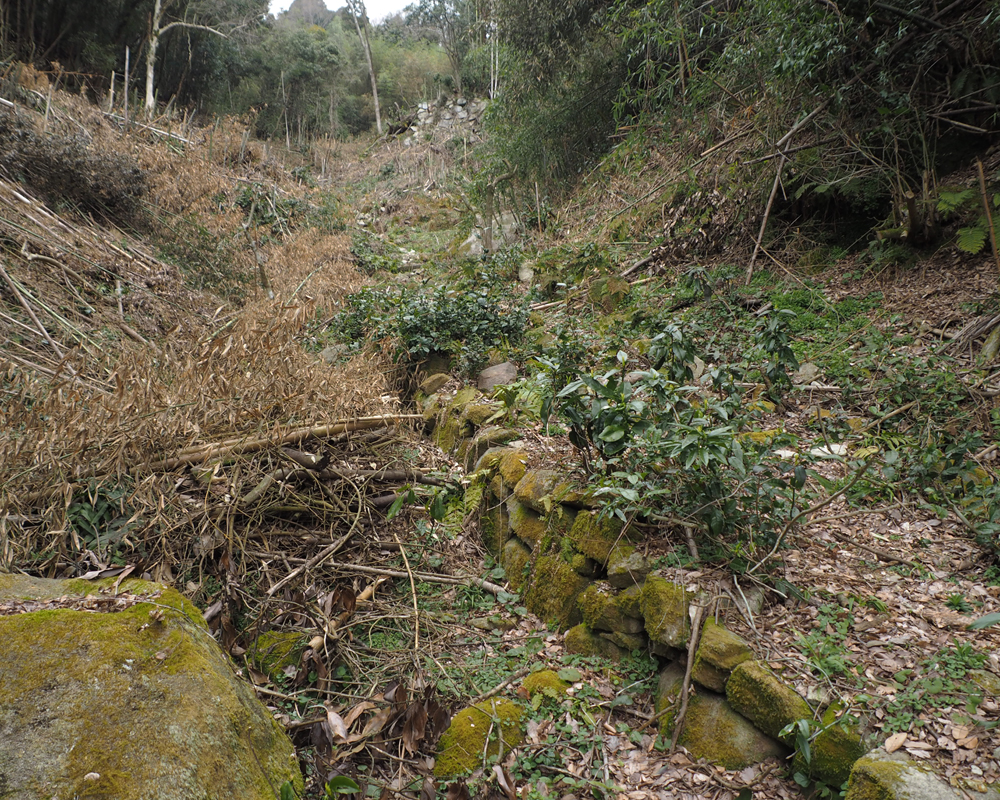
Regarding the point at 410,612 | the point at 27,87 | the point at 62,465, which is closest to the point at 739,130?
the point at 410,612

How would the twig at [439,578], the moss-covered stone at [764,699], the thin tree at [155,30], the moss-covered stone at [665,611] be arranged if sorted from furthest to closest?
the thin tree at [155,30] < the twig at [439,578] < the moss-covered stone at [665,611] < the moss-covered stone at [764,699]

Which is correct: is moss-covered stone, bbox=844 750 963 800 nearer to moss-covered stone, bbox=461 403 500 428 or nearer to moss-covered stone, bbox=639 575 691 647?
moss-covered stone, bbox=639 575 691 647

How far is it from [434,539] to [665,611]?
1.63 m

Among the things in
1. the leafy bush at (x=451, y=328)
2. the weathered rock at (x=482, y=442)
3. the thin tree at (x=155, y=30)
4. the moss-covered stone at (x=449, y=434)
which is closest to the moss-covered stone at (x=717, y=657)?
the weathered rock at (x=482, y=442)

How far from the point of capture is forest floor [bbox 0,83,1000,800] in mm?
2262

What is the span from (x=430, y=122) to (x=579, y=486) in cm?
2036

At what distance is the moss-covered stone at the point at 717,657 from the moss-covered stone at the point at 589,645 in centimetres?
48

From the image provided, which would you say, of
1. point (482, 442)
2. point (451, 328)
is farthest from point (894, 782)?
point (451, 328)

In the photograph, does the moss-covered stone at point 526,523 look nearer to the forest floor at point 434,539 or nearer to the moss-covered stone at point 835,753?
the forest floor at point 434,539

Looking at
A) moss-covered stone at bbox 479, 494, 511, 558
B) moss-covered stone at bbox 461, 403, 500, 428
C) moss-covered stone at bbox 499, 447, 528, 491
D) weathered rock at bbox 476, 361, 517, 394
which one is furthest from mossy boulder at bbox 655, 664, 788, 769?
weathered rock at bbox 476, 361, 517, 394

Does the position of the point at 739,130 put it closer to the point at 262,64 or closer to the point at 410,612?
the point at 410,612

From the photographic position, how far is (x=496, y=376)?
5.03 meters

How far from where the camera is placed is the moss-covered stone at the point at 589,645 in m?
2.82

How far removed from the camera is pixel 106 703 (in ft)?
4.84
